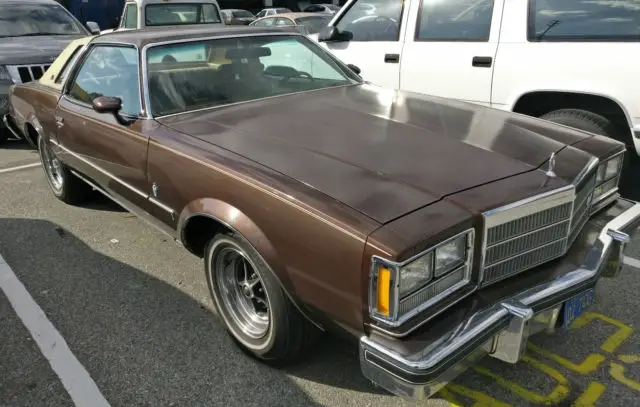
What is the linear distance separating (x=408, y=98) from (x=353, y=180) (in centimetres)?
149

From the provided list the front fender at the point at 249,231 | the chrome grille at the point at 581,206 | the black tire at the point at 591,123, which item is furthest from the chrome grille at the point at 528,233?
the black tire at the point at 591,123

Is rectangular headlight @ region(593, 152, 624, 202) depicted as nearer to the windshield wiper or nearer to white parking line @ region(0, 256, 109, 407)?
the windshield wiper

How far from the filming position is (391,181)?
7.20 ft

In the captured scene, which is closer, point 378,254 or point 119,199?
point 378,254

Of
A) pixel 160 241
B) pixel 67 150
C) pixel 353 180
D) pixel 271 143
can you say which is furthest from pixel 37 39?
pixel 353 180

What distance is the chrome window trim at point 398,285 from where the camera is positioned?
1829mm

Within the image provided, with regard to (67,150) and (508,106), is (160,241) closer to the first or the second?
(67,150)

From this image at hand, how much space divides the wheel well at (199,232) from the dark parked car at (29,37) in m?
5.24

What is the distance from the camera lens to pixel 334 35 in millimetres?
5348

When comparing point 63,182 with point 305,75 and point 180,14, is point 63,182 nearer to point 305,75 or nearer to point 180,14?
point 305,75

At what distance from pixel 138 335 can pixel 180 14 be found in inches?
326

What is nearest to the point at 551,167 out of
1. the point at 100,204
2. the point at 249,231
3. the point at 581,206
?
the point at 581,206

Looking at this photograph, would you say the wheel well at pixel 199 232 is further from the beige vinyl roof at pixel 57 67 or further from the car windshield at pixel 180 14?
the car windshield at pixel 180 14

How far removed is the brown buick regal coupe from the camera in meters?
1.93
